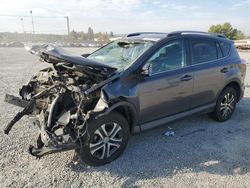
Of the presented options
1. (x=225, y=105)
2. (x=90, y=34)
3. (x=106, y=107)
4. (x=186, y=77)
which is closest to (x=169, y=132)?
(x=186, y=77)

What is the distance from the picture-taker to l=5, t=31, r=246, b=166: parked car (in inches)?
135

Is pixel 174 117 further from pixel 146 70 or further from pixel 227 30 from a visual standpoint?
pixel 227 30

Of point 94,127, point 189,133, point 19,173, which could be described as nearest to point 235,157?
point 189,133

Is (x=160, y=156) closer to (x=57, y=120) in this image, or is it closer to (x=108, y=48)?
(x=57, y=120)

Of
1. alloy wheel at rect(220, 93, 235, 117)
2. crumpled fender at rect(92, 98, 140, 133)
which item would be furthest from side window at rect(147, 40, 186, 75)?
alloy wheel at rect(220, 93, 235, 117)

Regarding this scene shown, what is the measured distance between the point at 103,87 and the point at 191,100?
1.85 meters

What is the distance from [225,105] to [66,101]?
3355 millimetres

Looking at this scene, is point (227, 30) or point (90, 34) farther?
point (90, 34)

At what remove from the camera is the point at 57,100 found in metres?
3.53

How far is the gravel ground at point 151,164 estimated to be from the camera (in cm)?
328

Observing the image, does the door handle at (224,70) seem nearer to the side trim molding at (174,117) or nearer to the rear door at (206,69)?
the rear door at (206,69)

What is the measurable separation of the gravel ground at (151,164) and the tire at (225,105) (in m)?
0.47

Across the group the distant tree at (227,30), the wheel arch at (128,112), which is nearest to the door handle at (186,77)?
the wheel arch at (128,112)

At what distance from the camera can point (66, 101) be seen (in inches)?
146
